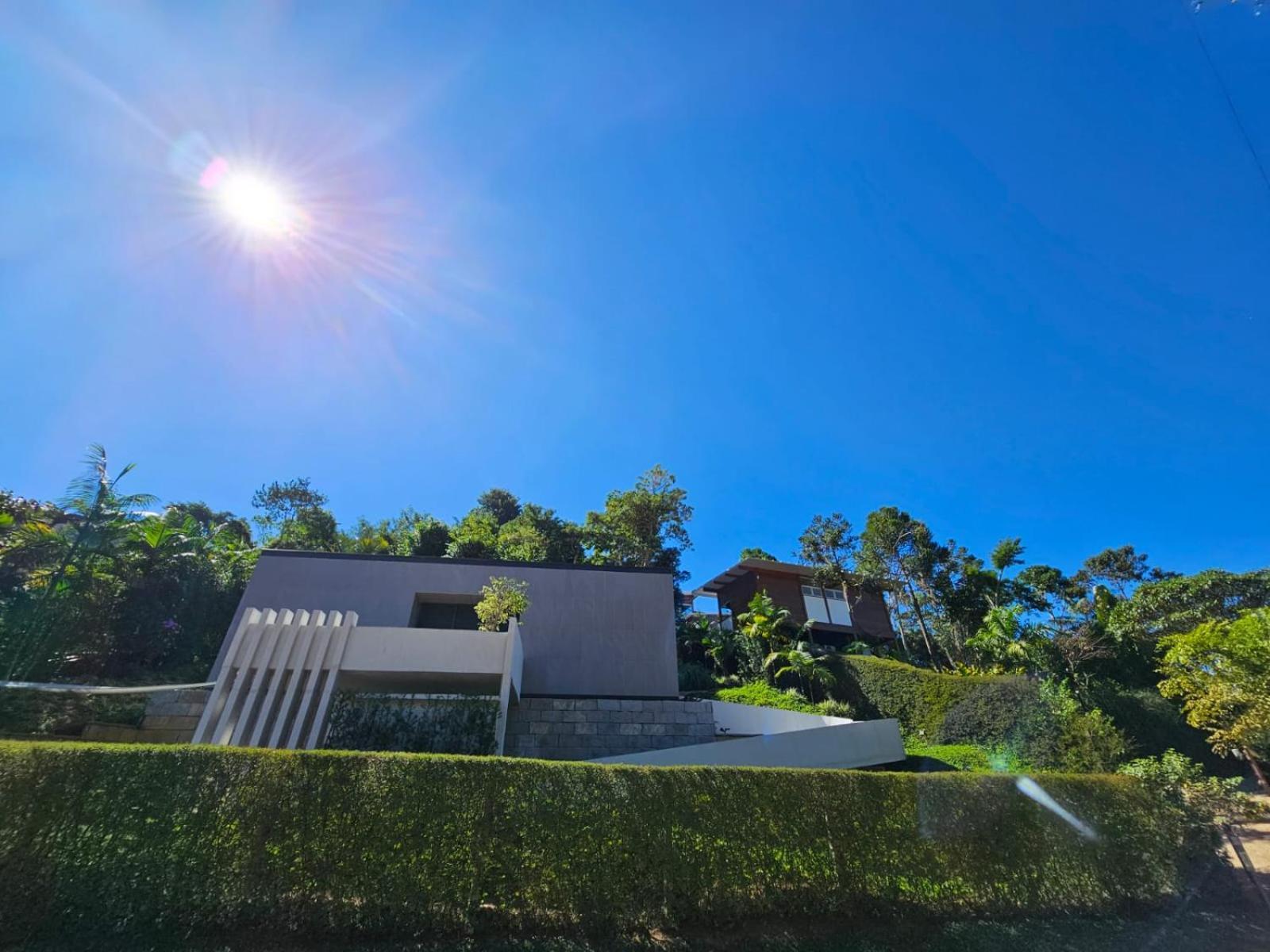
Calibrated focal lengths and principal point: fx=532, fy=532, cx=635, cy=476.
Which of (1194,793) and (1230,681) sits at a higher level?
(1230,681)

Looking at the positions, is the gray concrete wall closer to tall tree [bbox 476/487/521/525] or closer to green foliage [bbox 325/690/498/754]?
green foliage [bbox 325/690/498/754]

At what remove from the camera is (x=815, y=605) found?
26.8 meters

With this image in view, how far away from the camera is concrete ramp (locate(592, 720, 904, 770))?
992 cm

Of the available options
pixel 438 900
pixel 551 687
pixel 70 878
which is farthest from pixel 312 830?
pixel 551 687

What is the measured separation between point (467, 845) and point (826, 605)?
24591 mm

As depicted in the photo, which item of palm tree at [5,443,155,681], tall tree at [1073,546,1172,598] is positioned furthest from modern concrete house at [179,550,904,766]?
tall tree at [1073,546,1172,598]

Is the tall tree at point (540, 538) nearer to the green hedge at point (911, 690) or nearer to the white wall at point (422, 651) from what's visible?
the white wall at point (422, 651)

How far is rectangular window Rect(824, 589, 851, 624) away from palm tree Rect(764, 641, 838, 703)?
27.5ft

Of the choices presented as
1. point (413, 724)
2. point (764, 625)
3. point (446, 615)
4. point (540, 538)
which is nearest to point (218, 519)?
point (540, 538)

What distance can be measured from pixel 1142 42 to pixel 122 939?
1575cm

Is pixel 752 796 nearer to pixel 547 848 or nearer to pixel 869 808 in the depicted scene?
pixel 869 808

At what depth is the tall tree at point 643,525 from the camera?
26453mm

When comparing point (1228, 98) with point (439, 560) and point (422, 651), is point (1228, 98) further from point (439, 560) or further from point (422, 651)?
point (439, 560)

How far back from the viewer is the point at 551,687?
14180mm
